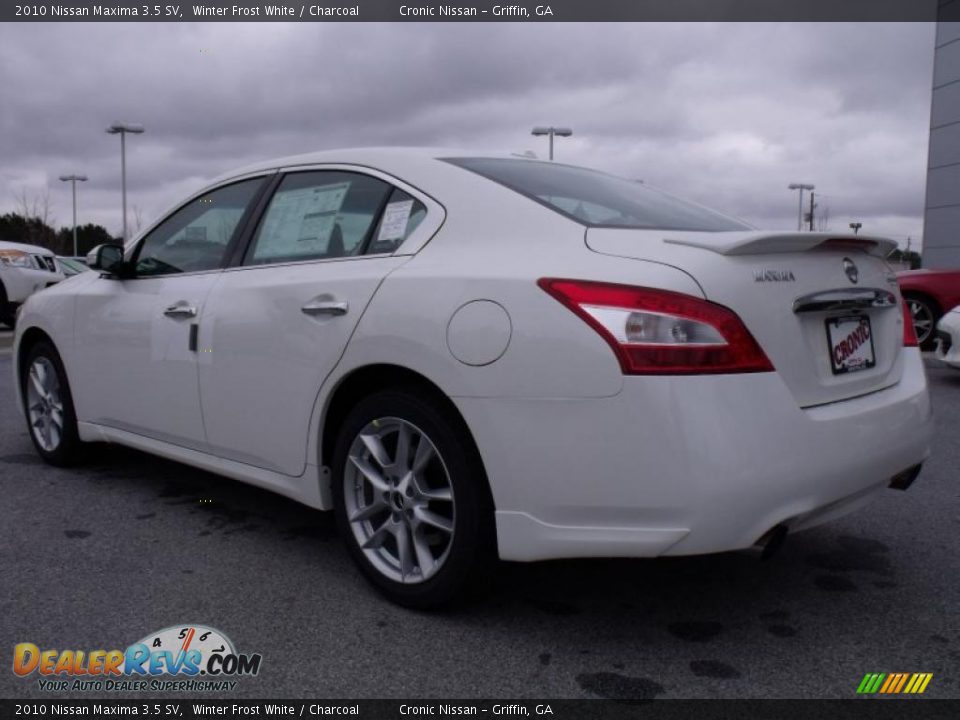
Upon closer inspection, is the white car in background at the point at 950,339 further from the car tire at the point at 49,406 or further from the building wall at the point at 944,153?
the building wall at the point at 944,153

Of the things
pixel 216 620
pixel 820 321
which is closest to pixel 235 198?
pixel 216 620

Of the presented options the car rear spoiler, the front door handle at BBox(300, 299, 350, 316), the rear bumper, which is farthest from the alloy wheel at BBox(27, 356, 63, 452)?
the car rear spoiler

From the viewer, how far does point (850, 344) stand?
2768 millimetres

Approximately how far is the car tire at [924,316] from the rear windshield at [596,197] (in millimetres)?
8017

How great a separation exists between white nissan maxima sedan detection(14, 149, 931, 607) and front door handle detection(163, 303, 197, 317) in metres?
0.04

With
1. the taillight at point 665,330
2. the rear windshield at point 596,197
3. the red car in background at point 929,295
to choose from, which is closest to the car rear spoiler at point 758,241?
the taillight at point 665,330

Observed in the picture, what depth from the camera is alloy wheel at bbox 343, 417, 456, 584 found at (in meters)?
2.77

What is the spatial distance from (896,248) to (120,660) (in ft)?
9.32

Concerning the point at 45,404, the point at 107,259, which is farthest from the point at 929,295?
the point at 45,404

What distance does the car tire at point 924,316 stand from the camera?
10.4 m

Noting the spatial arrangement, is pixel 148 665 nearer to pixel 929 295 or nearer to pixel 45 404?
pixel 45 404

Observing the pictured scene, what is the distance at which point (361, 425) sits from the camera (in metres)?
2.93

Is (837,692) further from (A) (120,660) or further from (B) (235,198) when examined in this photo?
(B) (235,198)
